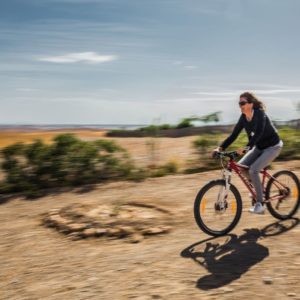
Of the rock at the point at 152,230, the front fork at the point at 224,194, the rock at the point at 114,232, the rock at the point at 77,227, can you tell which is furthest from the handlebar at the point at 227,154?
the rock at the point at 77,227

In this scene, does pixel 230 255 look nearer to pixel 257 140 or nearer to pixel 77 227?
pixel 257 140

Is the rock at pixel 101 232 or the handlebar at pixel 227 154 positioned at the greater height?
the handlebar at pixel 227 154

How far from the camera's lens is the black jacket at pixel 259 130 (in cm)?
663

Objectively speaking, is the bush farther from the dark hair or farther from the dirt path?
the dark hair

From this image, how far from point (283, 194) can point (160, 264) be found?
283 centimetres

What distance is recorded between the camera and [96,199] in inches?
380

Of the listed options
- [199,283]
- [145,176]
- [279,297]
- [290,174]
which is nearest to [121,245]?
[199,283]

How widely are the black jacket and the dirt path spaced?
131 centimetres

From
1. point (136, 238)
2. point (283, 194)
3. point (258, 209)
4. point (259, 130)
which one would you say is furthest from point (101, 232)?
point (283, 194)

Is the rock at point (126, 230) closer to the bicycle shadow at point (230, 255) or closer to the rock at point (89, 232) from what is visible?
the rock at point (89, 232)

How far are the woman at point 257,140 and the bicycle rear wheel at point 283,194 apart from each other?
47 centimetres

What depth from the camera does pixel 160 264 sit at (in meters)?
5.56

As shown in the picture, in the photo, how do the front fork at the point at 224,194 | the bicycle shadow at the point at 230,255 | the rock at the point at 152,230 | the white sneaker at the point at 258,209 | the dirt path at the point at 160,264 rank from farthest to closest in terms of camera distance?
1. the rock at the point at 152,230
2. the white sneaker at the point at 258,209
3. the front fork at the point at 224,194
4. the bicycle shadow at the point at 230,255
5. the dirt path at the point at 160,264

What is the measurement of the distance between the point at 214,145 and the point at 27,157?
5211 mm
